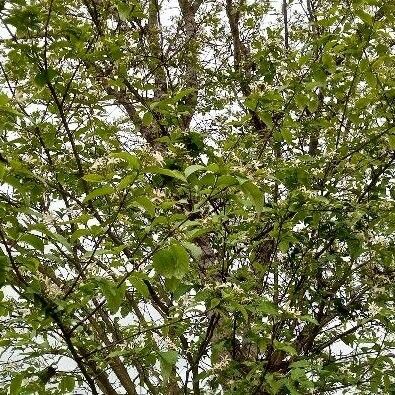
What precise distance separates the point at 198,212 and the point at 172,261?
777mm

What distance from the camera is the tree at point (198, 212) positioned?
2316 millimetres

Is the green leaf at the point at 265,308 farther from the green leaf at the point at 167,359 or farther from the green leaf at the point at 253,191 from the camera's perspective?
the green leaf at the point at 253,191

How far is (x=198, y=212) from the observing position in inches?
101

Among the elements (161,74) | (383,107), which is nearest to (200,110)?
(161,74)

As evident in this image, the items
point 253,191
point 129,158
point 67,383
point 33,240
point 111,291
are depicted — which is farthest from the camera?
point 67,383

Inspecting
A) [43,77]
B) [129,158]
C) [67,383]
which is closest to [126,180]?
[129,158]

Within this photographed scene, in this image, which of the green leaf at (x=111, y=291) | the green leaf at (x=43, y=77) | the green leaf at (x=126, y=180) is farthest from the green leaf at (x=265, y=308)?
the green leaf at (x=43, y=77)

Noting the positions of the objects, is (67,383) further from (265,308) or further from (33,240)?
(33,240)

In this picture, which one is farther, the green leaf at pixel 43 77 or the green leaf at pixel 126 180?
the green leaf at pixel 43 77

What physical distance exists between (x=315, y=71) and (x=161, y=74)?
7.04 ft

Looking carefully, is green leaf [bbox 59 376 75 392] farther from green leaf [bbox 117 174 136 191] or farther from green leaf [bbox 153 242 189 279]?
green leaf [bbox 117 174 136 191]

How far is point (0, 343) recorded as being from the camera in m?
2.55

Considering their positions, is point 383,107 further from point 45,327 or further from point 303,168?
point 45,327

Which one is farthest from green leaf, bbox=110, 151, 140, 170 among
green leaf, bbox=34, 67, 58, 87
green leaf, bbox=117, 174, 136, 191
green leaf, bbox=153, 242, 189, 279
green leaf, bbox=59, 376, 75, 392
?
green leaf, bbox=59, 376, 75, 392
